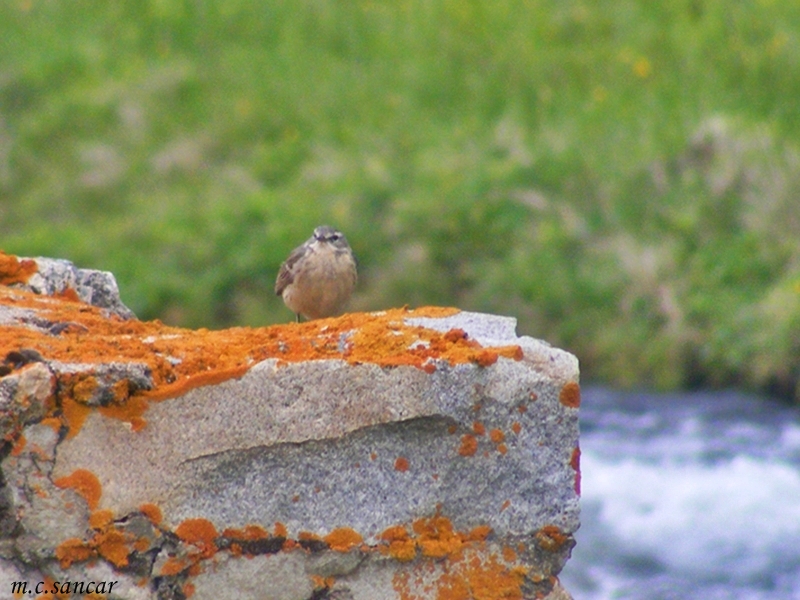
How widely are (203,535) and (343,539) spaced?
46cm

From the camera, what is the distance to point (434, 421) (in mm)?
4355

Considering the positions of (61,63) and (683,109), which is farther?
(61,63)

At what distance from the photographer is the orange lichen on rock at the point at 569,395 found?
4.42 m

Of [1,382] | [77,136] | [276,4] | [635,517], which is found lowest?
[1,382]

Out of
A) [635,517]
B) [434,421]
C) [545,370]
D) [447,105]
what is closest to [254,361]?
[434,421]

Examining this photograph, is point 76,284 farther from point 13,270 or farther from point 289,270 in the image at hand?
point 289,270

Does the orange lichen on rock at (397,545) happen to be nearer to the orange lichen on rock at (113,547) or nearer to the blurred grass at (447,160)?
the orange lichen on rock at (113,547)

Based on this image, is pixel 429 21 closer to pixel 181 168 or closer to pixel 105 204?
pixel 181 168

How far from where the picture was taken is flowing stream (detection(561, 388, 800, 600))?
9.38 metres

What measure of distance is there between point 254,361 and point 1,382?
2.69 ft

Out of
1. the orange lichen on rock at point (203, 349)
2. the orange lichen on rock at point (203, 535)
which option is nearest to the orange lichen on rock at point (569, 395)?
the orange lichen on rock at point (203, 349)

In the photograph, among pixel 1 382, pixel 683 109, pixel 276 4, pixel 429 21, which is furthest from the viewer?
pixel 276 4

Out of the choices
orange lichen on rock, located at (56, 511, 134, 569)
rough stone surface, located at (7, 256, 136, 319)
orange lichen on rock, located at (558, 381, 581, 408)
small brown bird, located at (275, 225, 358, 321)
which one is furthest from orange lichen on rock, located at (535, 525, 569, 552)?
small brown bird, located at (275, 225, 358, 321)

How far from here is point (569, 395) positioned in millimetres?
4422
